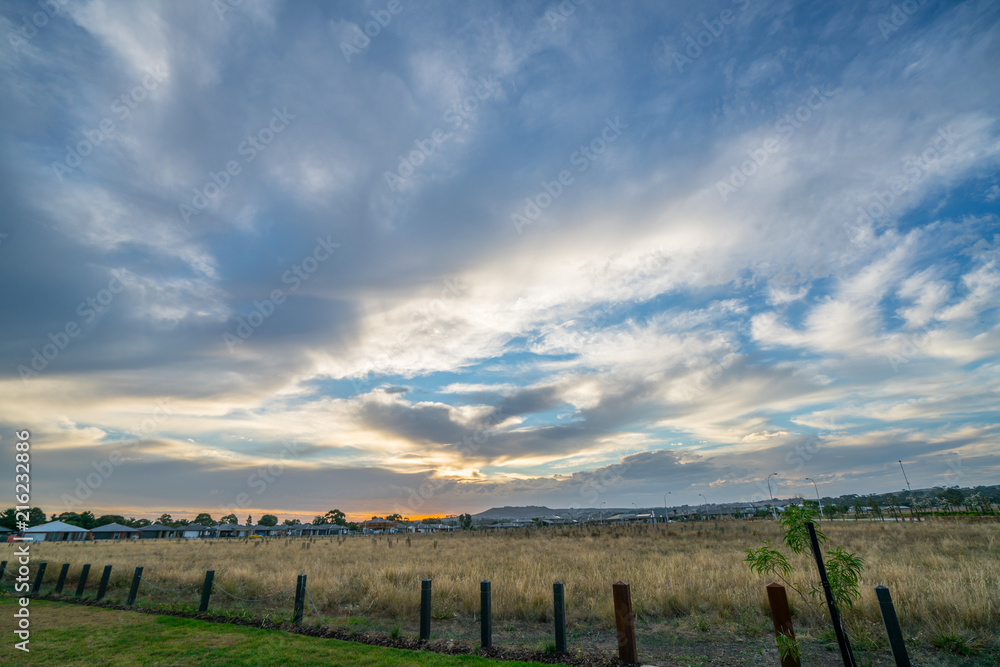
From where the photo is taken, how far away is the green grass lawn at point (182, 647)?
780 centimetres

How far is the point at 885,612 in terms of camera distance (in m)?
5.68

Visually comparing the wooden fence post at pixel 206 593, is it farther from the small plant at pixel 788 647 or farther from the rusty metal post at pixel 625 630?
the small plant at pixel 788 647

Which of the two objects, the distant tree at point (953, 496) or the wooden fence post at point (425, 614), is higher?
the distant tree at point (953, 496)

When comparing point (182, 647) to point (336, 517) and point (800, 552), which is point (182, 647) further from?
point (336, 517)

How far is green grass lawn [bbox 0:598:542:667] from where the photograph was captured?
780cm

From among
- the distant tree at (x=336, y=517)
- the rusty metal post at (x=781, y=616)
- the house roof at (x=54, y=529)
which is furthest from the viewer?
the distant tree at (x=336, y=517)

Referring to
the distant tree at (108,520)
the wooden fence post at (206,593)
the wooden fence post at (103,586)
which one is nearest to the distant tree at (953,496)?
the wooden fence post at (206,593)

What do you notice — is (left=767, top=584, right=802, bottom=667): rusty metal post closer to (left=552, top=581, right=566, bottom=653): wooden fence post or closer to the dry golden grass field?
the dry golden grass field

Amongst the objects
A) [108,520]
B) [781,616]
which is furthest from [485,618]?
[108,520]

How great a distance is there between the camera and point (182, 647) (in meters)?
8.86

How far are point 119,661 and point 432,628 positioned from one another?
5801 millimetres

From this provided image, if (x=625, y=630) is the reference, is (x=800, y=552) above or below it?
above

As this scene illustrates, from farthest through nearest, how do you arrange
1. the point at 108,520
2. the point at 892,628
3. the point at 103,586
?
the point at 108,520 → the point at 103,586 → the point at 892,628

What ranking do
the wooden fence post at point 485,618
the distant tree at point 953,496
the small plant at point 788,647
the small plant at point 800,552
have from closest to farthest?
the small plant at point 800,552
the small plant at point 788,647
the wooden fence post at point 485,618
the distant tree at point 953,496
